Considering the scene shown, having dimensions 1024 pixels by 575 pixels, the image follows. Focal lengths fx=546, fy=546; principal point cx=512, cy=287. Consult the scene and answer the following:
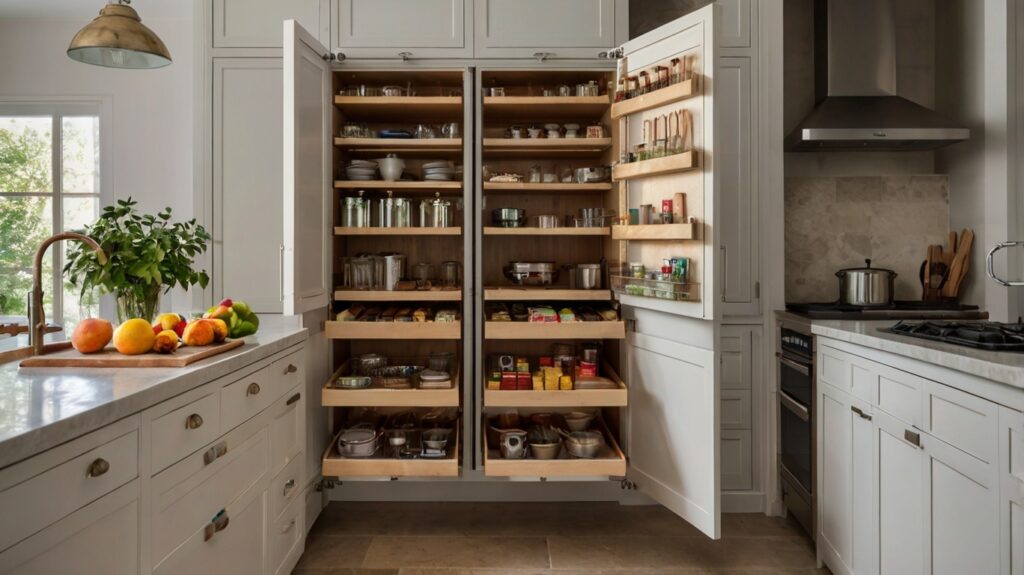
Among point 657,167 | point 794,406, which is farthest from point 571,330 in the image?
point 794,406

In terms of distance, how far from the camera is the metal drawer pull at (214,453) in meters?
1.42

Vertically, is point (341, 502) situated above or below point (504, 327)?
below

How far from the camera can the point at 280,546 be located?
6.31 ft

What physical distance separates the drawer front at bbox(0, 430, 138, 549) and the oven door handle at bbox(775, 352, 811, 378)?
2282mm

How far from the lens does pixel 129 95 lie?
317 centimetres

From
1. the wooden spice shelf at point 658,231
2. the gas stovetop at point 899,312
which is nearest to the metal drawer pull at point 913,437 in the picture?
the gas stovetop at point 899,312

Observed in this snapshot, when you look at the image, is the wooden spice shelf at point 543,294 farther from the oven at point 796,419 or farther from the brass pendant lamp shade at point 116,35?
the brass pendant lamp shade at point 116,35

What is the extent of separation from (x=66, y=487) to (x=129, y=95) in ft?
9.88

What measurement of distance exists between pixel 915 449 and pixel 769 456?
1092 mm

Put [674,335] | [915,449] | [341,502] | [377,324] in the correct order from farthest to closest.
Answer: [341,502], [377,324], [674,335], [915,449]

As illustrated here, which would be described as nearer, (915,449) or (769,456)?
(915,449)

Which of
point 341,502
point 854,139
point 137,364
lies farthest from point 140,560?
point 854,139

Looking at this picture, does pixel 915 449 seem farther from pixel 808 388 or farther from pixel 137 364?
pixel 137 364

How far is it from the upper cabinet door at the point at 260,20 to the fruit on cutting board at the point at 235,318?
134 centimetres
